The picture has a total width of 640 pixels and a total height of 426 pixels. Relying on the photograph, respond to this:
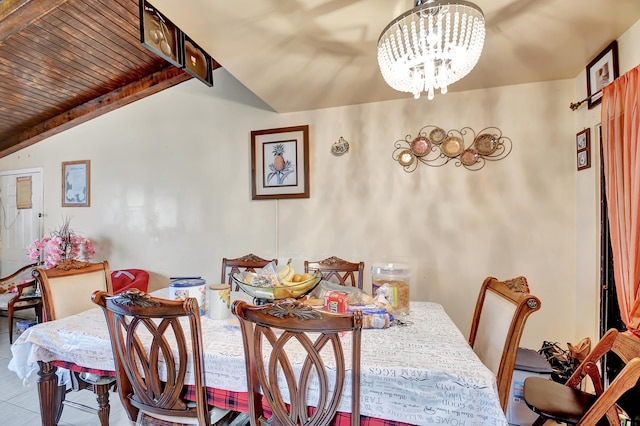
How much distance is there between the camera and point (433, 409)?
3.21ft

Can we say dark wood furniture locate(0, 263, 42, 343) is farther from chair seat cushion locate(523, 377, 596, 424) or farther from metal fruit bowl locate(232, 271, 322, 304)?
chair seat cushion locate(523, 377, 596, 424)

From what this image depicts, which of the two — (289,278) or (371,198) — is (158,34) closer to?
(289,278)

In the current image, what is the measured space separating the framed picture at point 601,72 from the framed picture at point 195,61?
2.58m

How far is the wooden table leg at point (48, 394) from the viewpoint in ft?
5.09

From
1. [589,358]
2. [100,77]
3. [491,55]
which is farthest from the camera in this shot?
[100,77]

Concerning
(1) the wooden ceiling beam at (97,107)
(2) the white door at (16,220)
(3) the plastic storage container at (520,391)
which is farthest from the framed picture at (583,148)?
(2) the white door at (16,220)

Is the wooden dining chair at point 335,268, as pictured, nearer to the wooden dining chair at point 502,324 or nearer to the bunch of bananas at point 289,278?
the bunch of bananas at point 289,278

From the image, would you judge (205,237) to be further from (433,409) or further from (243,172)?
(433,409)

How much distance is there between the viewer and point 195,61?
2059mm

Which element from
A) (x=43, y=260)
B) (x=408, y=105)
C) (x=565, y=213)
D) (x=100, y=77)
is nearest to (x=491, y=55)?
(x=408, y=105)

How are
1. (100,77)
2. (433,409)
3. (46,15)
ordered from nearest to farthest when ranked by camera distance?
(433,409) < (46,15) < (100,77)

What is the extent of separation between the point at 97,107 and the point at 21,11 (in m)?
1.56

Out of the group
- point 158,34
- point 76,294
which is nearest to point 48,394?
point 76,294

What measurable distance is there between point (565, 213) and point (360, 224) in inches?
64.6
